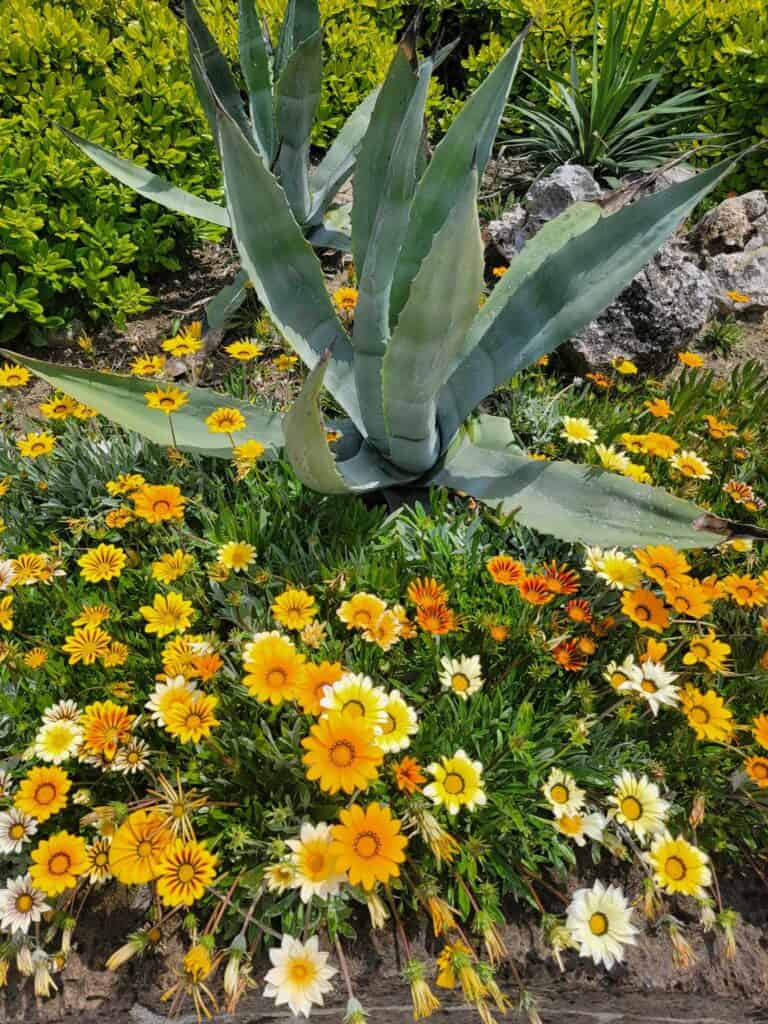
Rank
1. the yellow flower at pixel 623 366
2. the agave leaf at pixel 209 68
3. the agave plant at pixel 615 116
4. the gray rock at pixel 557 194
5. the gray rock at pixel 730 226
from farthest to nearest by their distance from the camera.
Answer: the agave plant at pixel 615 116 → the gray rock at pixel 730 226 → the gray rock at pixel 557 194 → the agave leaf at pixel 209 68 → the yellow flower at pixel 623 366

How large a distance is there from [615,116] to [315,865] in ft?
13.4

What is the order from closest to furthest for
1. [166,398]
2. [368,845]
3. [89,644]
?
[368,845], [89,644], [166,398]

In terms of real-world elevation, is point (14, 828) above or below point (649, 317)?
below

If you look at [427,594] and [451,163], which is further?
[451,163]

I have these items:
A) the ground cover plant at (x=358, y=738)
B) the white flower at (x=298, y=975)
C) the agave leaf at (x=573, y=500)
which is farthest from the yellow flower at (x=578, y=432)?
the white flower at (x=298, y=975)

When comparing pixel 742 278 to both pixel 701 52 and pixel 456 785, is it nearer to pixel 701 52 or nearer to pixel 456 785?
pixel 701 52

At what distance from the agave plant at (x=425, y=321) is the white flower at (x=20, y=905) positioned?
2.94 feet

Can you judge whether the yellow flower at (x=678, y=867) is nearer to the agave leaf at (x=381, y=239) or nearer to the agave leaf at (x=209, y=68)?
the agave leaf at (x=381, y=239)

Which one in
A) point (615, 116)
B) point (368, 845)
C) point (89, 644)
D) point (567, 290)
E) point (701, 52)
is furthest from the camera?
point (701, 52)

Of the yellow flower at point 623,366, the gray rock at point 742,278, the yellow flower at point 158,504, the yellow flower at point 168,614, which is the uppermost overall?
the gray rock at point 742,278

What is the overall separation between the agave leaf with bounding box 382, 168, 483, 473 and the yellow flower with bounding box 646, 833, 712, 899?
978mm

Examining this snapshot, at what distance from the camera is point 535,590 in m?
1.38

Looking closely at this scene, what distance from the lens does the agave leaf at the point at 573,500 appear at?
149 centimetres

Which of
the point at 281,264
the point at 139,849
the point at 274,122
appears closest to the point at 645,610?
the point at 139,849
